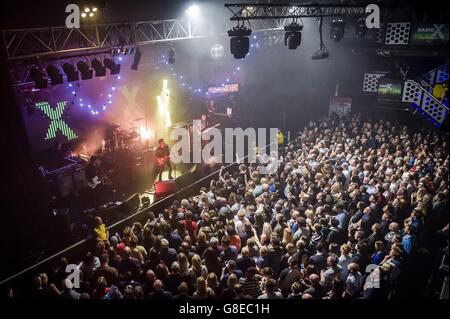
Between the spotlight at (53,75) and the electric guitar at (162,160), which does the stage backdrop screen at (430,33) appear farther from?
the spotlight at (53,75)

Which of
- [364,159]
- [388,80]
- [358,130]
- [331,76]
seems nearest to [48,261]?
[364,159]

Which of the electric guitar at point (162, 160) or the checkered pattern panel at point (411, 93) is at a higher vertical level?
the checkered pattern panel at point (411, 93)

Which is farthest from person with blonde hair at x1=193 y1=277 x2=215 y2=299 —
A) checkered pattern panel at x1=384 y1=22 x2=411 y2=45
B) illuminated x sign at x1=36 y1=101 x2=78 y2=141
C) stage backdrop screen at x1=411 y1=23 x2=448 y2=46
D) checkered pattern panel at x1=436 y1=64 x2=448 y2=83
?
checkered pattern panel at x1=436 y1=64 x2=448 y2=83

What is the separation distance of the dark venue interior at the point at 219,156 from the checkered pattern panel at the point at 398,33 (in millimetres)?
55

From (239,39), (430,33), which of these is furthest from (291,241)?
(430,33)

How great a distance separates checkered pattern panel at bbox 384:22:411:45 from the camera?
30.9ft

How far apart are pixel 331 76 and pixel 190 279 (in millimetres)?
13317

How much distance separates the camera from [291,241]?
5.56 metres

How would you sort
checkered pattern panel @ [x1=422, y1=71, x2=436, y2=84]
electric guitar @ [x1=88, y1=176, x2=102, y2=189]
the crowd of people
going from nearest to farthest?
the crowd of people
electric guitar @ [x1=88, y1=176, x2=102, y2=189]
checkered pattern panel @ [x1=422, y1=71, x2=436, y2=84]

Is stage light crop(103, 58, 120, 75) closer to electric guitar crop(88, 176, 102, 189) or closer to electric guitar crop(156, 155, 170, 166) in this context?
electric guitar crop(88, 176, 102, 189)

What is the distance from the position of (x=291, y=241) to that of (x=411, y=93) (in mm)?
7868

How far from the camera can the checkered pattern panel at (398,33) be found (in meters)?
9.41

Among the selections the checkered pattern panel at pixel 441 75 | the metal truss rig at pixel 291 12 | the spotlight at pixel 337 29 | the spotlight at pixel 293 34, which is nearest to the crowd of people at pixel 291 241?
the spotlight at pixel 293 34

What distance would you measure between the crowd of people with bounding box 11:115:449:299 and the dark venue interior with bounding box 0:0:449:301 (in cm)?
3
